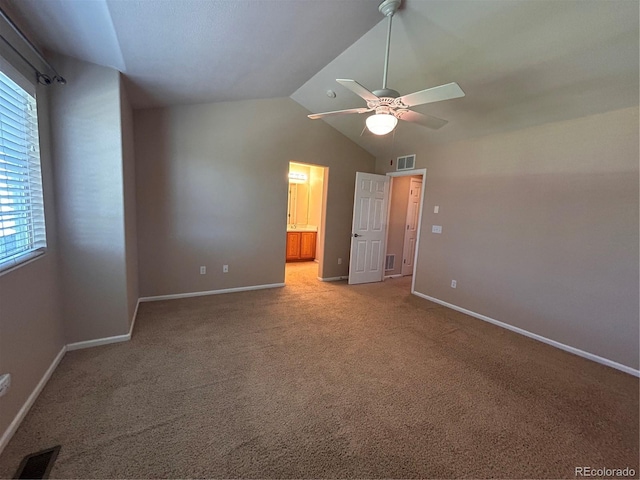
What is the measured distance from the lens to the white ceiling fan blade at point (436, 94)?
1641mm

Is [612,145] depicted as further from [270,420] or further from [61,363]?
[61,363]

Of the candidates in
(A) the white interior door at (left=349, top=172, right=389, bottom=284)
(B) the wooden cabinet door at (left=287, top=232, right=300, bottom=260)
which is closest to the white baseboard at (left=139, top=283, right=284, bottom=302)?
(A) the white interior door at (left=349, top=172, right=389, bottom=284)

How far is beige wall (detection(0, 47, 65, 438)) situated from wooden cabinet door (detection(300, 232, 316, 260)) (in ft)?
14.6

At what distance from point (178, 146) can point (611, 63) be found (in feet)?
14.5

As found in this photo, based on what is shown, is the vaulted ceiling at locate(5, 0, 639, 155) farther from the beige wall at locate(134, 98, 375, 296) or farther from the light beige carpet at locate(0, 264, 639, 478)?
the light beige carpet at locate(0, 264, 639, 478)

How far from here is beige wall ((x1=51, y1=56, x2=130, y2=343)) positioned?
7.22 feet

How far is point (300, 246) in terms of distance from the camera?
20.8ft

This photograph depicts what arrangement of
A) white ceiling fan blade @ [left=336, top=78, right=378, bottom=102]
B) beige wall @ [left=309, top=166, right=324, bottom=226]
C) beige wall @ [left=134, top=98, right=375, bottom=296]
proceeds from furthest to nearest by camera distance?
beige wall @ [left=309, top=166, right=324, bottom=226], beige wall @ [left=134, top=98, right=375, bottom=296], white ceiling fan blade @ [left=336, top=78, right=378, bottom=102]

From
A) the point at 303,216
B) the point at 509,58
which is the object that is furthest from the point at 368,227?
the point at 509,58

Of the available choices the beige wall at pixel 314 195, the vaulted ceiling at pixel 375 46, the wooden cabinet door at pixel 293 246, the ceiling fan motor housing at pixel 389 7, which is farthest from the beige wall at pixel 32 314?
the beige wall at pixel 314 195

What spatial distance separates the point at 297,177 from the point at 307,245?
1626mm

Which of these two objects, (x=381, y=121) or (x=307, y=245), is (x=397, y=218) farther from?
(x=381, y=121)

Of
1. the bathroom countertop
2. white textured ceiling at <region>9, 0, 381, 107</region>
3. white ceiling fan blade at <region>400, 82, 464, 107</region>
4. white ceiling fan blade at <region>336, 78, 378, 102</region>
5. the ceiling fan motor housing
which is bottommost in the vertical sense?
the bathroom countertop

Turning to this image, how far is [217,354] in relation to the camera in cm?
248
